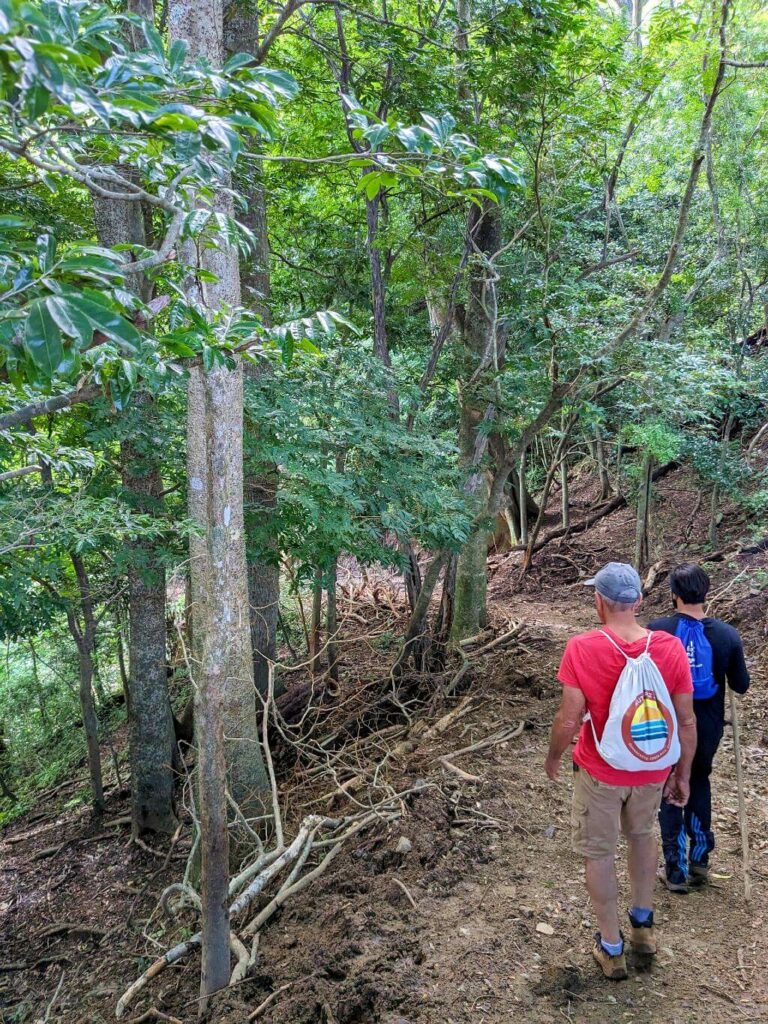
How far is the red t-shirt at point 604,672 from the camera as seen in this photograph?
2631 millimetres

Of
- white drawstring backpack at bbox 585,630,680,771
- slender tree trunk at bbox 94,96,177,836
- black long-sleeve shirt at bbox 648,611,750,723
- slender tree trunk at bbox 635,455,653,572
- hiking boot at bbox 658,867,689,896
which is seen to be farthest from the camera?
slender tree trunk at bbox 635,455,653,572

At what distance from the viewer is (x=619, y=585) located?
2.66 m

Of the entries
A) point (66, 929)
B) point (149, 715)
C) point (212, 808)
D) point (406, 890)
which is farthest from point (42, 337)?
point (66, 929)

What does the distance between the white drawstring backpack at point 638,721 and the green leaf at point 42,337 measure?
2297 millimetres

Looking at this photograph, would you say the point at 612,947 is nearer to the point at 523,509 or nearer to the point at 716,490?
the point at 716,490

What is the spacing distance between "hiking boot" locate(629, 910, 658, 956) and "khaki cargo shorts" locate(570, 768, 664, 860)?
1.49 ft

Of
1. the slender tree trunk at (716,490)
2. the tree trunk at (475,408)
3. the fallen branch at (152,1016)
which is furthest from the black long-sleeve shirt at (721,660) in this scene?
the slender tree trunk at (716,490)

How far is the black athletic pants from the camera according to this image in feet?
10.6

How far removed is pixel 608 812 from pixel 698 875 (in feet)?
4.16

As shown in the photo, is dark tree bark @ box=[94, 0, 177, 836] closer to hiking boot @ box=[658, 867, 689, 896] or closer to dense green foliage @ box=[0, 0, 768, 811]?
dense green foliage @ box=[0, 0, 768, 811]

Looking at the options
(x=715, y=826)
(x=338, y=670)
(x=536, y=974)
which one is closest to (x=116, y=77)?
(x=536, y=974)

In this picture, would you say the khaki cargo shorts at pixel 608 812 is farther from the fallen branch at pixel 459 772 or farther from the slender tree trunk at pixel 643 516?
the slender tree trunk at pixel 643 516

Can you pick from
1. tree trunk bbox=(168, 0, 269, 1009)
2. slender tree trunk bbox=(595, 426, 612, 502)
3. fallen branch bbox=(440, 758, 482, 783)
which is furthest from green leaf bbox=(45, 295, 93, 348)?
slender tree trunk bbox=(595, 426, 612, 502)

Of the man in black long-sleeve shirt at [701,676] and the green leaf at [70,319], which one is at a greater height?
the green leaf at [70,319]
